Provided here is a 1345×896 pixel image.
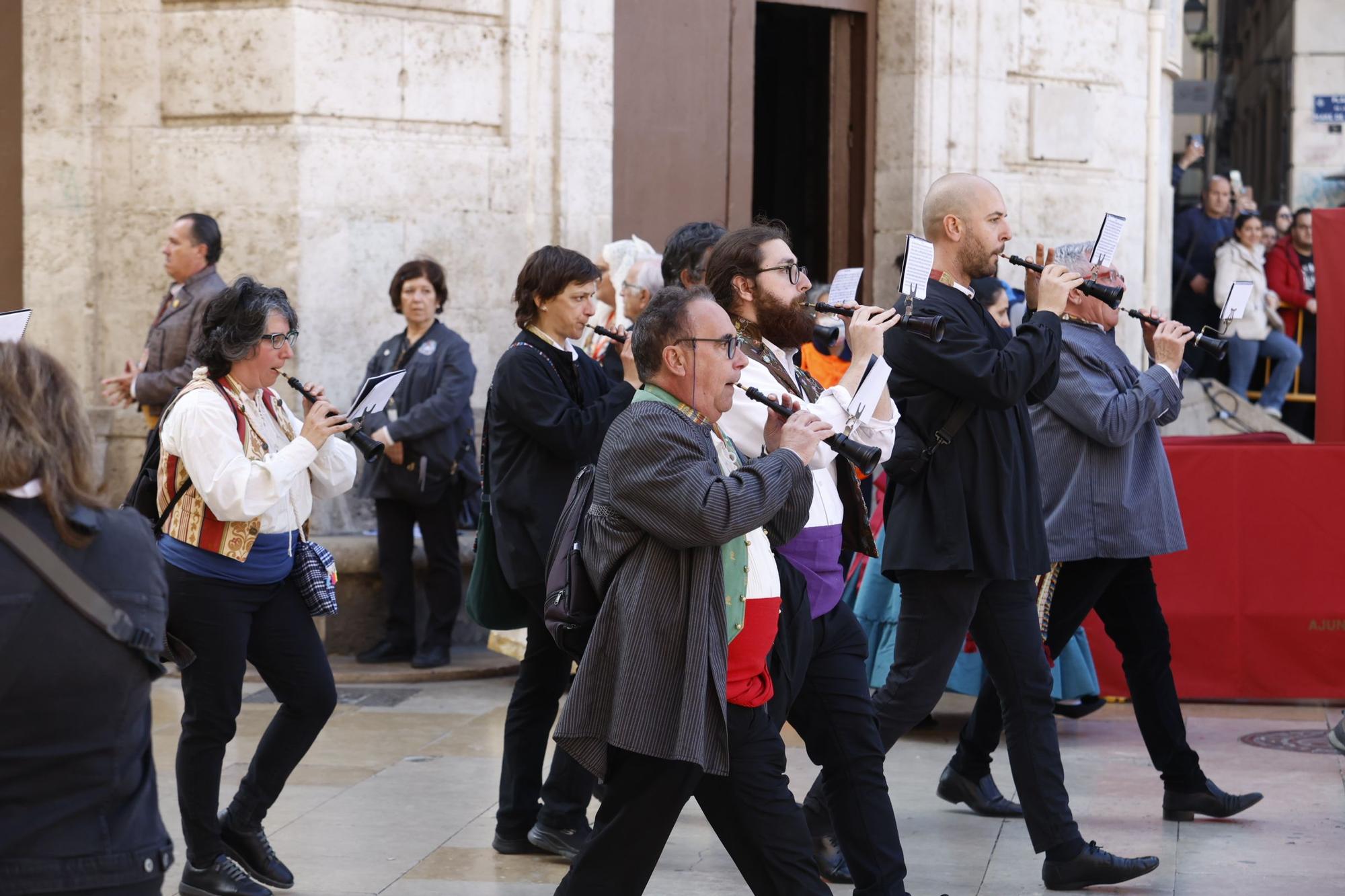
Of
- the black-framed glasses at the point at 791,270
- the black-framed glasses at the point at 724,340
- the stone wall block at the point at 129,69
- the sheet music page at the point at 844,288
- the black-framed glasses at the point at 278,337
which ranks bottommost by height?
the black-framed glasses at the point at 278,337

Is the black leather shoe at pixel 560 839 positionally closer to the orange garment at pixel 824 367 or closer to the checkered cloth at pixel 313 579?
the checkered cloth at pixel 313 579

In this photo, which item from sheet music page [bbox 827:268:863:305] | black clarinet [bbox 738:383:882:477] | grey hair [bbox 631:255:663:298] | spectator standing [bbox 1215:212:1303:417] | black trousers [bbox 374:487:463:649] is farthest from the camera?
spectator standing [bbox 1215:212:1303:417]

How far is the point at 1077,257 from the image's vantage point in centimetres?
628

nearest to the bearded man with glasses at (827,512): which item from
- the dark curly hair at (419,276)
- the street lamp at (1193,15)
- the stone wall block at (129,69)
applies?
the dark curly hair at (419,276)

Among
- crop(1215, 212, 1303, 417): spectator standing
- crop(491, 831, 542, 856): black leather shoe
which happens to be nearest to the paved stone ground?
crop(491, 831, 542, 856): black leather shoe

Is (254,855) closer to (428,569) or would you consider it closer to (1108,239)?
(1108,239)

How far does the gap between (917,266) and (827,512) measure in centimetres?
73

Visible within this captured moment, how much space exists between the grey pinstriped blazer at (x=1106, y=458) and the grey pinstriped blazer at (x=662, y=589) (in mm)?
2252

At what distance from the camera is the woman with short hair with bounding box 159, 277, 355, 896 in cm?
523

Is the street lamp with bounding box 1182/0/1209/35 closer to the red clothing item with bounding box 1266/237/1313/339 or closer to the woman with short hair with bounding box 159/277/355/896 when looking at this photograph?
the red clothing item with bounding box 1266/237/1313/339

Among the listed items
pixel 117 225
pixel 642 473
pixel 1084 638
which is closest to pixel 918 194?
pixel 1084 638

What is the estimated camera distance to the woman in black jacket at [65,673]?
→ 2.96 meters

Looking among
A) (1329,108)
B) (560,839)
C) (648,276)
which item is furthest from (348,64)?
(1329,108)

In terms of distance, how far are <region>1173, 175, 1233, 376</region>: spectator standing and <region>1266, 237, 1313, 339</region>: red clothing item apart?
49cm
